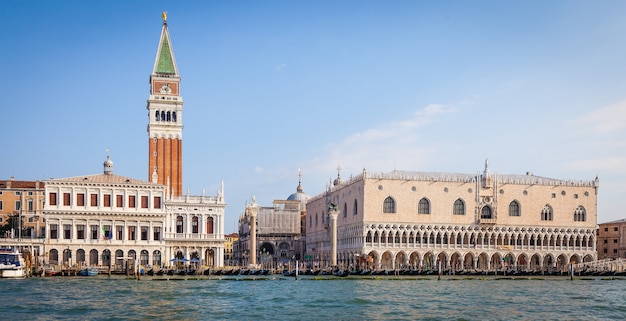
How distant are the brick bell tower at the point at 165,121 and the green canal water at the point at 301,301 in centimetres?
2478

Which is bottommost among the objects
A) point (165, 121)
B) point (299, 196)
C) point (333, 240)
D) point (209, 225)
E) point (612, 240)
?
point (612, 240)

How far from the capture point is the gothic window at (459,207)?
71.1m

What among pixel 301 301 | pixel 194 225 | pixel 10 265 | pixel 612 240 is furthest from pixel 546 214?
pixel 10 265

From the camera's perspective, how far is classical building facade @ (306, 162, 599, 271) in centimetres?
6950

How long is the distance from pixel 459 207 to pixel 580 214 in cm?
1198

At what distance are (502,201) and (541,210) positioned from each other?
154 inches

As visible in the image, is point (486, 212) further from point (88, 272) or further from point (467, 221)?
point (88, 272)

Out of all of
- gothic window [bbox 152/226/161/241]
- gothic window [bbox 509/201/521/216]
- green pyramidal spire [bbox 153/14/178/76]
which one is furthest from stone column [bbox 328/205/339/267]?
green pyramidal spire [bbox 153/14/178/76]

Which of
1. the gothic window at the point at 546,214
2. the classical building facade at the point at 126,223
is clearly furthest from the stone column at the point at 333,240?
the gothic window at the point at 546,214

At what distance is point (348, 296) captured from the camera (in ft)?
128

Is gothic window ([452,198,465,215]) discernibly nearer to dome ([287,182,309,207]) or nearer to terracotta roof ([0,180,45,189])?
dome ([287,182,309,207])

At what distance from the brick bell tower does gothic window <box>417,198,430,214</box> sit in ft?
73.2

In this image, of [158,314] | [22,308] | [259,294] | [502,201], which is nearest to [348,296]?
[259,294]

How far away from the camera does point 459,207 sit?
234 ft
